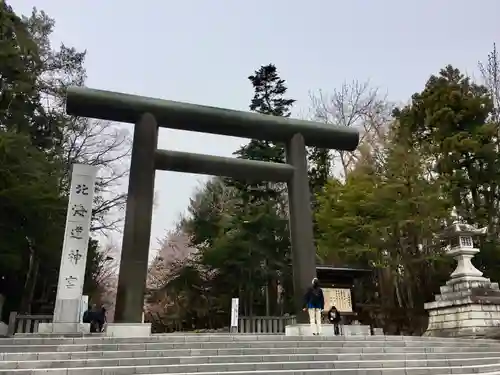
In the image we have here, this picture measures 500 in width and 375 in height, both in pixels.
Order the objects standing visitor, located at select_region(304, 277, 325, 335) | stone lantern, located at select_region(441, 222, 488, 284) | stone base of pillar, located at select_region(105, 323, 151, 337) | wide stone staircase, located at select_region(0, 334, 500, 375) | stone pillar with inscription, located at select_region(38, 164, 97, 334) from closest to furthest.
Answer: wide stone staircase, located at select_region(0, 334, 500, 375) < stone base of pillar, located at select_region(105, 323, 151, 337) < standing visitor, located at select_region(304, 277, 325, 335) < stone pillar with inscription, located at select_region(38, 164, 97, 334) < stone lantern, located at select_region(441, 222, 488, 284)

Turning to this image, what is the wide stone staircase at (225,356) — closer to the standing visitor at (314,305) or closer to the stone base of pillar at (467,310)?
the standing visitor at (314,305)

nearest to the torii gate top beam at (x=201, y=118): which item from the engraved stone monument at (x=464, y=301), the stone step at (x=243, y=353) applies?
the stone step at (x=243, y=353)

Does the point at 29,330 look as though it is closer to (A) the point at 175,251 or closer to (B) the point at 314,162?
(A) the point at 175,251

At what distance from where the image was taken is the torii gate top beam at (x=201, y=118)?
9.94 m

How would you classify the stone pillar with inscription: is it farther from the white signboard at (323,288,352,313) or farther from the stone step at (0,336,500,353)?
the white signboard at (323,288,352,313)

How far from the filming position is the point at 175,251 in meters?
28.5

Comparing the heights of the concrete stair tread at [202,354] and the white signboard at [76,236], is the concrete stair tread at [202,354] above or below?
below

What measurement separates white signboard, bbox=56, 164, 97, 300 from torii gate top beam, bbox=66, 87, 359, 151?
6.95 ft

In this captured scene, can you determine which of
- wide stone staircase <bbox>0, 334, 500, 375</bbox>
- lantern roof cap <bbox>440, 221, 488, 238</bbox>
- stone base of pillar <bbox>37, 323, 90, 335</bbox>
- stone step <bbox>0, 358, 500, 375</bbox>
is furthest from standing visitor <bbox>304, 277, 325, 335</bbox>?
lantern roof cap <bbox>440, 221, 488, 238</bbox>

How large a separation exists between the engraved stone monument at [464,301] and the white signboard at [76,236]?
39.9 feet

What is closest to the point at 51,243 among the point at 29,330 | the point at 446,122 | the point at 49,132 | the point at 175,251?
the point at 29,330

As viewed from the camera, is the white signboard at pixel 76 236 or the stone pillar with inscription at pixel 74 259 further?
the white signboard at pixel 76 236

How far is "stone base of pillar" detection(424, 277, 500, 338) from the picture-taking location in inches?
574

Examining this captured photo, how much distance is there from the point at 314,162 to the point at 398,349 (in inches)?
707
